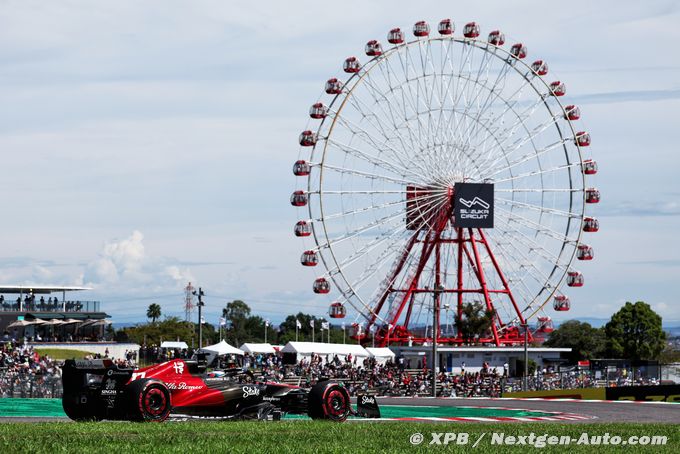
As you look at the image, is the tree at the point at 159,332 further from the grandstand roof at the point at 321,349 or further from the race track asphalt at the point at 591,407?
the race track asphalt at the point at 591,407

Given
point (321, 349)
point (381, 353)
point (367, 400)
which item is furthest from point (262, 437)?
point (381, 353)

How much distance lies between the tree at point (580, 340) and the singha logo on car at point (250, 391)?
99.8 meters

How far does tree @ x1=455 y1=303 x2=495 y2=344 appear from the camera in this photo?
80938mm

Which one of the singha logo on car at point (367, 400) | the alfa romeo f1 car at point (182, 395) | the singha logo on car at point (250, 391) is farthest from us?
the singha logo on car at point (367, 400)

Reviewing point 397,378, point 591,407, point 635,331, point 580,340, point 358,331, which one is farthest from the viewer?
point 580,340

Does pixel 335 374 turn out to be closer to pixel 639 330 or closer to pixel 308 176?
pixel 308 176

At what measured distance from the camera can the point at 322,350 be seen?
6981 cm

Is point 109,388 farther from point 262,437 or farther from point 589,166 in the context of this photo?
point 589,166

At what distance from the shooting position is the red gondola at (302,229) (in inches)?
2621

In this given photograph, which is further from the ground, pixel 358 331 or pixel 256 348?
pixel 358 331

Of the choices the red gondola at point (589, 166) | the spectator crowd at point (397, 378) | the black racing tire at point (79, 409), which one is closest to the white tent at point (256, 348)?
the spectator crowd at point (397, 378)

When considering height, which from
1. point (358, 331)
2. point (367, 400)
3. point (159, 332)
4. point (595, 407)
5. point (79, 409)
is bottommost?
point (595, 407)

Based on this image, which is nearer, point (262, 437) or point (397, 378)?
point (262, 437)

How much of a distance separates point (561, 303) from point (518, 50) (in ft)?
54.3
